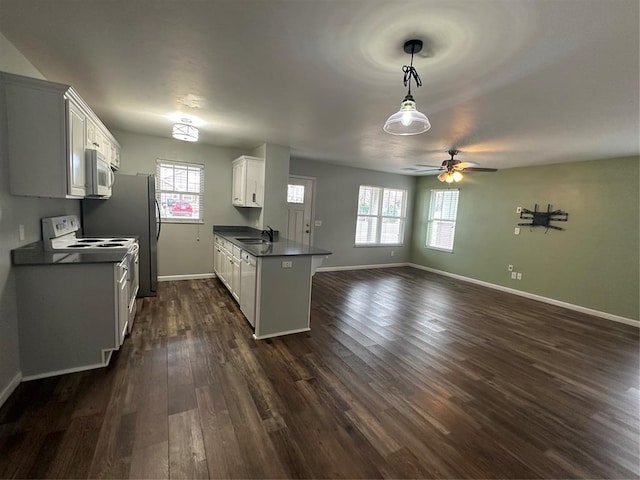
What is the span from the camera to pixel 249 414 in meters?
2.02

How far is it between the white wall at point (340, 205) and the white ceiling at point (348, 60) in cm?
292

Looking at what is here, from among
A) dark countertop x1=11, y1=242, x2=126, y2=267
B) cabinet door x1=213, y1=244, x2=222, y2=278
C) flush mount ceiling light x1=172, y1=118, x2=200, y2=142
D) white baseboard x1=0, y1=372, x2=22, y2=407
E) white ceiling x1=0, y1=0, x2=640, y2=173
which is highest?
white ceiling x1=0, y1=0, x2=640, y2=173

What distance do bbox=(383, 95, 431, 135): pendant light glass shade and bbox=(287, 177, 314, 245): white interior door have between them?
4.33m

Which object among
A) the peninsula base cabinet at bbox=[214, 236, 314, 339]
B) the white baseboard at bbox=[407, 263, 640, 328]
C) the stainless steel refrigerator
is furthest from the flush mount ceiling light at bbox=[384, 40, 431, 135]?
the white baseboard at bbox=[407, 263, 640, 328]

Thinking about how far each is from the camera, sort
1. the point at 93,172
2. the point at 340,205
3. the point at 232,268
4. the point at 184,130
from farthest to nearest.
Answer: the point at 340,205 → the point at 232,268 → the point at 184,130 → the point at 93,172

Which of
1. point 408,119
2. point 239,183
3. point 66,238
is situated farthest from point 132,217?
point 408,119

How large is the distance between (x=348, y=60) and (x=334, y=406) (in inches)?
99.8

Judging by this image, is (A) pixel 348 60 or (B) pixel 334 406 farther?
(B) pixel 334 406

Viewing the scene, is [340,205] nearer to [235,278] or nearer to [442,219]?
[442,219]

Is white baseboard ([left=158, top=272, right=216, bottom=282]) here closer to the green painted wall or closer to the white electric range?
the white electric range

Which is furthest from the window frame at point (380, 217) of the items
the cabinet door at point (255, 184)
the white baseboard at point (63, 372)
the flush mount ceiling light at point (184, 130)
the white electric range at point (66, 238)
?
the white baseboard at point (63, 372)

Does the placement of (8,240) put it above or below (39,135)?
below

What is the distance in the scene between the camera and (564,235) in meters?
5.05

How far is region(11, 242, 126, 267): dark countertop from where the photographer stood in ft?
6.97
